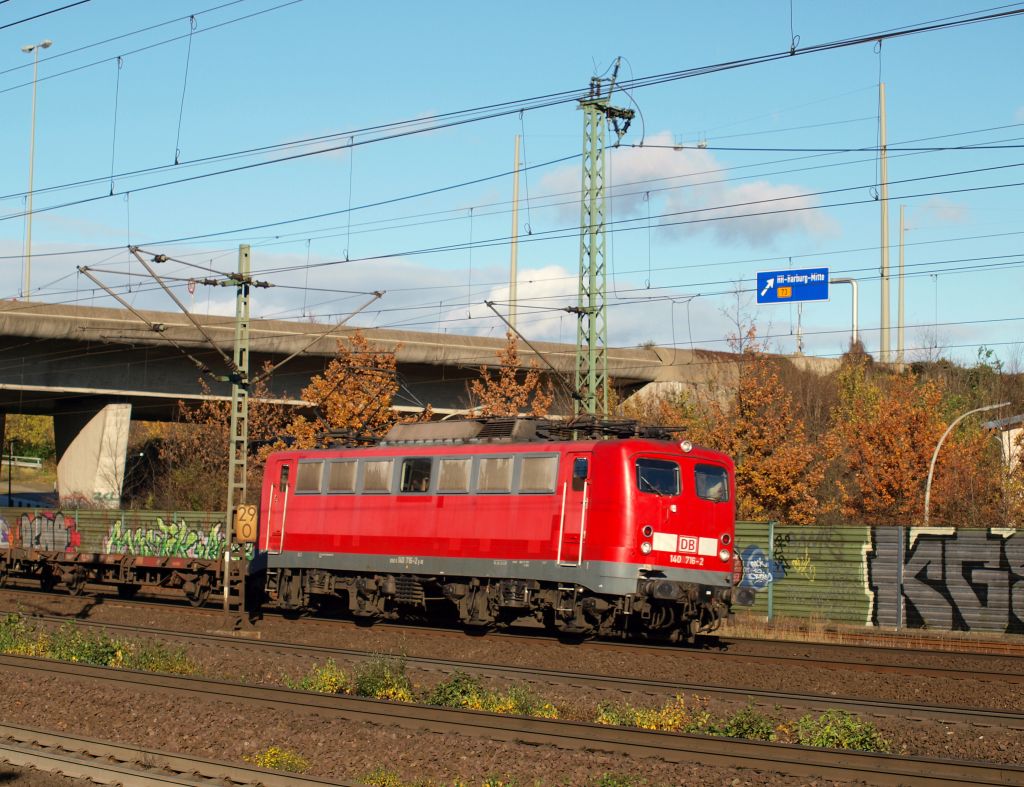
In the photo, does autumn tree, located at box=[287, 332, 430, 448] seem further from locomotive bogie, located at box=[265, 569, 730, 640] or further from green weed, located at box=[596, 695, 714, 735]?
green weed, located at box=[596, 695, 714, 735]

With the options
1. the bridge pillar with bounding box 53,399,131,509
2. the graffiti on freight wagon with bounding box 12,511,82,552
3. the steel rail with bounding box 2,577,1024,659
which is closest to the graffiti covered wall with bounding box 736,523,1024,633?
the steel rail with bounding box 2,577,1024,659

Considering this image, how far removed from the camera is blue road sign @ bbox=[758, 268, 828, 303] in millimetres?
43372

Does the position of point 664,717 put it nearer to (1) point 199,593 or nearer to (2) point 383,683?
(2) point 383,683

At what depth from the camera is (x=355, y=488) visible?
85.2ft

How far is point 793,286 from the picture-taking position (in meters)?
44.2

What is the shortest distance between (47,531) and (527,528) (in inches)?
1135

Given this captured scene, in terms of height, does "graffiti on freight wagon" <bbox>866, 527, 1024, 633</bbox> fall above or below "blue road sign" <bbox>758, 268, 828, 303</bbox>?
below

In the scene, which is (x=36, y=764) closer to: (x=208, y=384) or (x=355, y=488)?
(x=355, y=488)

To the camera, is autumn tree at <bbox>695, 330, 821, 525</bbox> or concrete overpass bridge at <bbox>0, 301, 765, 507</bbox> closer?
autumn tree at <bbox>695, 330, 821, 525</bbox>

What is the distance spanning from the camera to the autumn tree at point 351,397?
4366 cm

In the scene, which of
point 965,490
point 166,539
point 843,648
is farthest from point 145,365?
point 843,648

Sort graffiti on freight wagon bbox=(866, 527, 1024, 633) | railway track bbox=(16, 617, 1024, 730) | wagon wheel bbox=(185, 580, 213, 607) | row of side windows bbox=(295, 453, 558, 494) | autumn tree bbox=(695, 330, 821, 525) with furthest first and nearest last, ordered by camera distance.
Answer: autumn tree bbox=(695, 330, 821, 525)
wagon wheel bbox=(185, 580, 213, 607)
graffiti on freight wagon bbox=(866, 527, 1024, 633)
row of side windows bbox=(295, 453, 558, 494)
railway track bbox=(16, 617, 1024, 730)

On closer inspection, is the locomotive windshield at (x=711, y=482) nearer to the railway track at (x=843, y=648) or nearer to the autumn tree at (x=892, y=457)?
the railway track at (x=843, y=648)

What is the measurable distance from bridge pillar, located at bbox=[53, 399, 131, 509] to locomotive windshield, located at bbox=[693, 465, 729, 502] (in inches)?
1349
